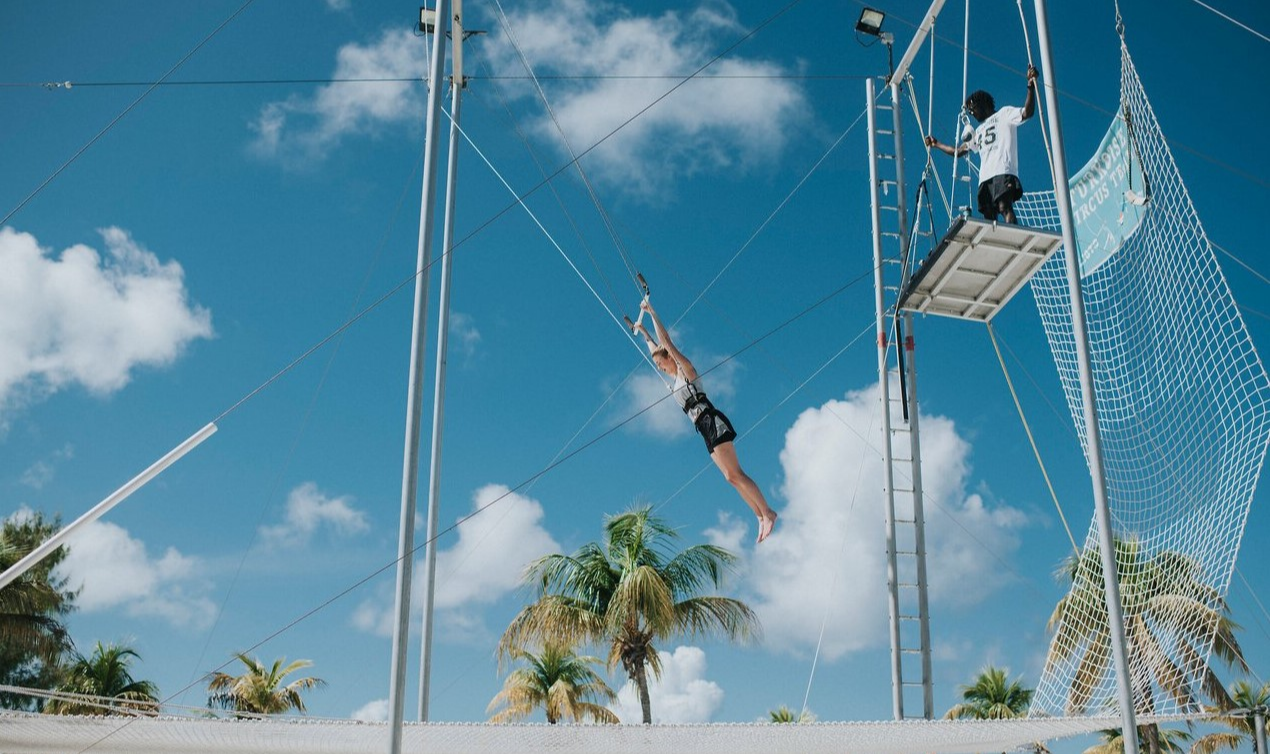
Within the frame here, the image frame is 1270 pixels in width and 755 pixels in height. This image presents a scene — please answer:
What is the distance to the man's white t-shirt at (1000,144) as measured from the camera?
898cm

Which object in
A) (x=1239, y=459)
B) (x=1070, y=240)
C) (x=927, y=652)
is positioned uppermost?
(x=1070, y=240)

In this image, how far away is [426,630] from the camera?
9820 millimetres

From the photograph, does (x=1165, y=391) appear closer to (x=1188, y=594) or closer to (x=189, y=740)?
(x=1188, y=594)

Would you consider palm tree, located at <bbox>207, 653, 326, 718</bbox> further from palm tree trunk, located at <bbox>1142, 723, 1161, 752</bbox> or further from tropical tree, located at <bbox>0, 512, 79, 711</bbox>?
palm tree trunk, located at <bbox>1142, 723, 1161, 752</bbox>

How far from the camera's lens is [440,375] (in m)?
10.8

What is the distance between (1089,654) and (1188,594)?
1.77m

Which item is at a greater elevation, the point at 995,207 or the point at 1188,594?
the point at 995,207

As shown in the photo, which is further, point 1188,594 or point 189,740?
point 1188,594

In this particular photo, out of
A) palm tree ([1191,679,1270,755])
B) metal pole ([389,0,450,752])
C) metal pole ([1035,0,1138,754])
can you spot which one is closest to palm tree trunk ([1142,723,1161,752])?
palm tree ([1191,679,1270,755])

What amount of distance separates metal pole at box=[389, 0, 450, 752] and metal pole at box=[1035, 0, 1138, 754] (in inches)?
152

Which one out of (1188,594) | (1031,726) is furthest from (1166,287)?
(1031,726)

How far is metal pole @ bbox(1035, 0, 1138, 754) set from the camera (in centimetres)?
680

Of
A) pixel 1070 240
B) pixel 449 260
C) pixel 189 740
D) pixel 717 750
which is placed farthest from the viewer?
pixel 449 260

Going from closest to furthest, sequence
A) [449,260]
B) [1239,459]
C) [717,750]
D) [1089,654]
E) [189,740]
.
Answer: [717,750] → [189,740] → [1239,459] → [1089,654] → [449,260]
